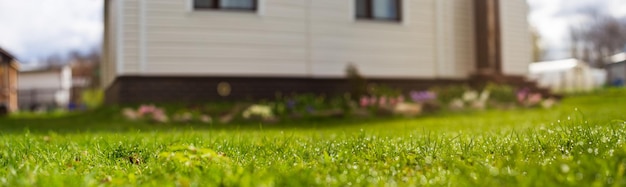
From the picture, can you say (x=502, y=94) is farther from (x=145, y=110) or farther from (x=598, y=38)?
(x=598, y=38)

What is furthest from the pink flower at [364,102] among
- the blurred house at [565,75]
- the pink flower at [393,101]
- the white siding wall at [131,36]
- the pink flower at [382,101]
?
the blurred house at [565,75]

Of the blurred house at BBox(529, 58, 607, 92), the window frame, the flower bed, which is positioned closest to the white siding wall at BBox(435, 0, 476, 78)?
the flower bed

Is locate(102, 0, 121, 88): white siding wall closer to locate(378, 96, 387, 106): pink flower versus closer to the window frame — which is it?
the window frame

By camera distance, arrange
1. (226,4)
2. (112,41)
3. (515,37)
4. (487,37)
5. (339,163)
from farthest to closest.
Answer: (515,37), (112,41), (487,37), (226,4), (339,163)

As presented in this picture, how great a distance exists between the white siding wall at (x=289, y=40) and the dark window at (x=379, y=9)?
0.21m

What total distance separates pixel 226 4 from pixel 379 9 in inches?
135

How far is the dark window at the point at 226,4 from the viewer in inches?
410

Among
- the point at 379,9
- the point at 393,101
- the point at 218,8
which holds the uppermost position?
the point at 379,9

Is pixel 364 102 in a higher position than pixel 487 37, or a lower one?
lower

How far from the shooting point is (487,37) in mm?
12961

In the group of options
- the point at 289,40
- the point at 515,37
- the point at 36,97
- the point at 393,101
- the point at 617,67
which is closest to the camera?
the point at 393,101

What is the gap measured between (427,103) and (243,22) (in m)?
3.68

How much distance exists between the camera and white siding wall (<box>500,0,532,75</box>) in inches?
547

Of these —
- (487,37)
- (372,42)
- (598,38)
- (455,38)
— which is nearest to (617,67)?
(598,38)
